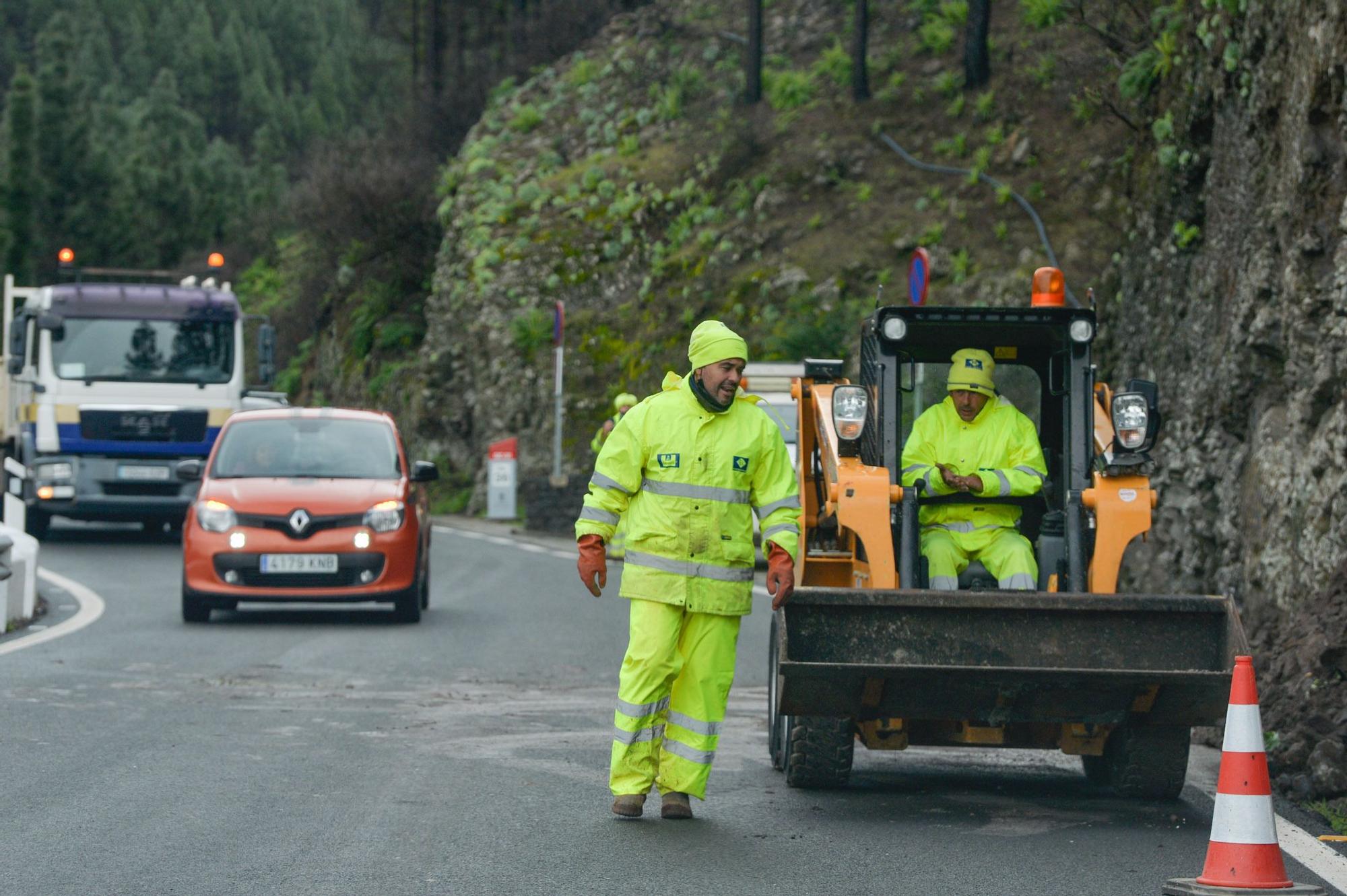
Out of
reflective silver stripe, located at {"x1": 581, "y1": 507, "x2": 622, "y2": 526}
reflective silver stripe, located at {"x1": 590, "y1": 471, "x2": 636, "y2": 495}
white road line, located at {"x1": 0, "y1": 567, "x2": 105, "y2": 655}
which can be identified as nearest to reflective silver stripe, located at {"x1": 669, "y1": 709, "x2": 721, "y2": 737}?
reflective silver stripe, located at {"x1": 581, "y1": 507, "x2": 622, "y2": 526}

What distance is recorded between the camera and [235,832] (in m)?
7.15

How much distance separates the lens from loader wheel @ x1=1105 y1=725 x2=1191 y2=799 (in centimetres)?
842

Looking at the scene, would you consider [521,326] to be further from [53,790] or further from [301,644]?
[53,790]

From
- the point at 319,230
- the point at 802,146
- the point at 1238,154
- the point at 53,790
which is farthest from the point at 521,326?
the point at 53,790

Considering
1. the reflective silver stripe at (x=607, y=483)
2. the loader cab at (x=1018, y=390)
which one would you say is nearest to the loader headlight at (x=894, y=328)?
the loader cab at (x=1018, y=390)

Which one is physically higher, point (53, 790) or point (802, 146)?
point (802, 146)

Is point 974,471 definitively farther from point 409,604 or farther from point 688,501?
point 409,604

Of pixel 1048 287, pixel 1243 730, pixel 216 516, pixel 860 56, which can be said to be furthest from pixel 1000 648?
pixel 860 56

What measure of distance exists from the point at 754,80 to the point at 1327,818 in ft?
122

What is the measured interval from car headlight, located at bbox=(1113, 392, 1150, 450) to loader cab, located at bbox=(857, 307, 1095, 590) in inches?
15.8

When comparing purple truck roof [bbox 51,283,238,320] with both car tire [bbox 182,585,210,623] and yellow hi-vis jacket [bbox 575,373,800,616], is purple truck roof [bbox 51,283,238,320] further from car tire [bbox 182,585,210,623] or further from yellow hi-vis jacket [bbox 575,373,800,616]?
yellow hi-vis jacket [bbox 575,373,800,616]

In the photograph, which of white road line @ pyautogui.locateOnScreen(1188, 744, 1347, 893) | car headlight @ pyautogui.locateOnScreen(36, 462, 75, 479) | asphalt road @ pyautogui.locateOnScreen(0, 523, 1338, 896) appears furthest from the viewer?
car headlight @ pyautogui.locateOnScreen(36, 462, 75, 479)

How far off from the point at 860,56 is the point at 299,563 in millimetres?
27929

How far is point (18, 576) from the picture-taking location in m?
14.9
